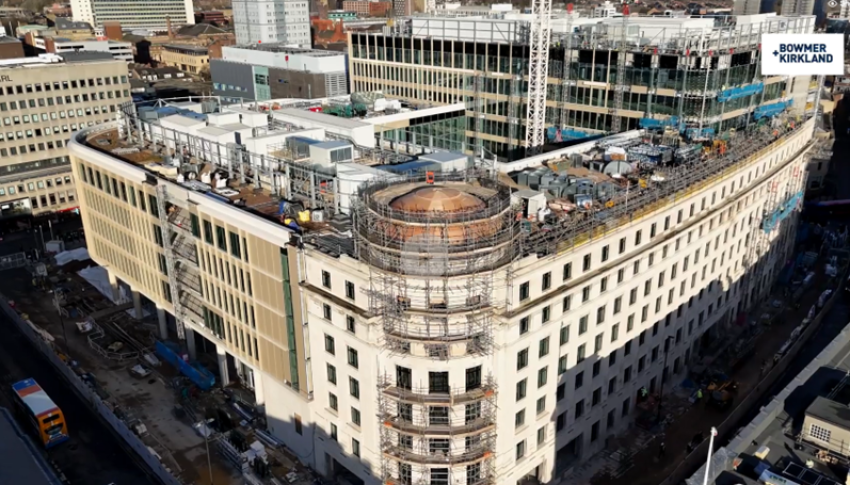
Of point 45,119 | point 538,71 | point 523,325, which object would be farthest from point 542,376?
point 45,119

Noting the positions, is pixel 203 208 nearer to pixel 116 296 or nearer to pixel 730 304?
pixel 116 296

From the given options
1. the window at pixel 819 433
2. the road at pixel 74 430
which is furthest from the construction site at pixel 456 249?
the window at pixel 819 433

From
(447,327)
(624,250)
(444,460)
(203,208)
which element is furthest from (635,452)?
(203,208)

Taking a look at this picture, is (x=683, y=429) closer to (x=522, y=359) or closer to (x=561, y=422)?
(x=561, y=422)

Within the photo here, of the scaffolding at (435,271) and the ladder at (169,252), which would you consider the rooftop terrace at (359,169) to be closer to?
the scaffolding at (435,271)

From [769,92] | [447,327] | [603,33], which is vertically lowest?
[447,327]

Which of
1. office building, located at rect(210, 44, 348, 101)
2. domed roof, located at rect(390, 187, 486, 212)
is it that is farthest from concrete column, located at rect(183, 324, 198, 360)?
office building, located at rect(210, 44, 348, 101)
